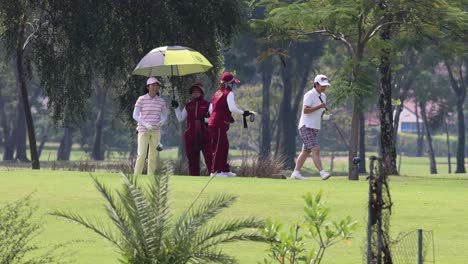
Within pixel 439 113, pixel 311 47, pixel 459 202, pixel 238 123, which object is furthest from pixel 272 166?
pixel 238 123

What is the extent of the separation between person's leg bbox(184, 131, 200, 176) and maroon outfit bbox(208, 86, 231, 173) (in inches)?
24.7

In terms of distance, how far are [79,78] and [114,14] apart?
1.84 metres

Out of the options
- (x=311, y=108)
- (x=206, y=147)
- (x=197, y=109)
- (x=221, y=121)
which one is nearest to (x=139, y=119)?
(x=197, y=109)

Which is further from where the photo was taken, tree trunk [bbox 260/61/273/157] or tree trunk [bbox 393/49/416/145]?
tree trunk [bbox 260/61/273/157]

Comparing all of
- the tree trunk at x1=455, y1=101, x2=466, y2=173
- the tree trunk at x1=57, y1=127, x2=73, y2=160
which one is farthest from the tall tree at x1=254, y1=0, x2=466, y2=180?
the tree trunk at x1=57, y1=127, x2=73, y2=160

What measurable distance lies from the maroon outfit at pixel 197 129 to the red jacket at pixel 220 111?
460 millimetres

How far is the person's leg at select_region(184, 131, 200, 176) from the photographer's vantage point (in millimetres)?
23453

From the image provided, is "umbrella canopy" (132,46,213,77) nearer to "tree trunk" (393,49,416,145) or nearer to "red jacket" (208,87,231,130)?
"red jacket" (208,87,231,130)

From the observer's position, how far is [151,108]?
22266 mm

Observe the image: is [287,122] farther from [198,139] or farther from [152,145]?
[152,145]

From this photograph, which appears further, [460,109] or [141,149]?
[460,109]

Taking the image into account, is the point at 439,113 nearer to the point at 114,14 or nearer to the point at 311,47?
the point at 311,47

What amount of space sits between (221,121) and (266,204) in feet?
17.1

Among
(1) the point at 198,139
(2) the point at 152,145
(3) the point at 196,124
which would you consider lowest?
(2) the point at 152,145
